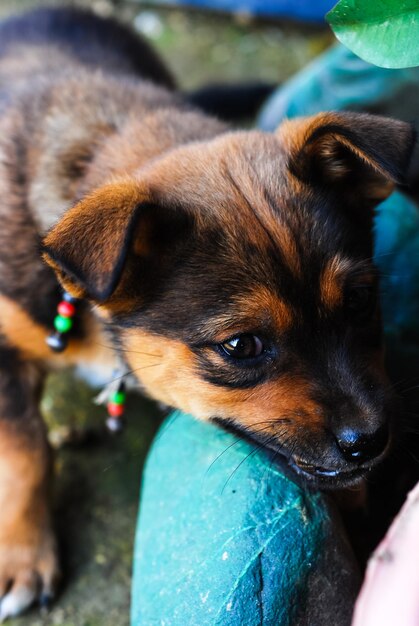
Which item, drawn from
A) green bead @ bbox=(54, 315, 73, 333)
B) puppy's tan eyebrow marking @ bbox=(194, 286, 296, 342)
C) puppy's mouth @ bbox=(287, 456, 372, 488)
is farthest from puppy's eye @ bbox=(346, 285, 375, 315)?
green bead @ bbox=(54, 315, 73, 333)

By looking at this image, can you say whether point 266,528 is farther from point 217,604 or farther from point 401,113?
point 401,113

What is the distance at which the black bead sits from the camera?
135 inches

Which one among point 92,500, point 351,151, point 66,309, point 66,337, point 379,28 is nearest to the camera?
point 379,28

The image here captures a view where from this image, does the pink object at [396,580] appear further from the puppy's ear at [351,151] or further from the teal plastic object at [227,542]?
the puppy's ear at [351,151]

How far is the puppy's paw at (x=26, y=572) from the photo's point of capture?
358 centimetres

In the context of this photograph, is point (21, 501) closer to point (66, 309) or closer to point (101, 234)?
point (66, 309)

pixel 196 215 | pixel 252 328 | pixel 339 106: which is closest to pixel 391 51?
pixel 196 215

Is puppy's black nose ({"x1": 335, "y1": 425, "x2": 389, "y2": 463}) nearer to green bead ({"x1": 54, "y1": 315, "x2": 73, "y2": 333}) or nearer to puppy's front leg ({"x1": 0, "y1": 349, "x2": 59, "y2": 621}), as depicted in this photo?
green bead ({"x1": 54, "y1": 315, "x2": 73, "y2": 333})

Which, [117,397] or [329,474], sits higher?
[329,474]

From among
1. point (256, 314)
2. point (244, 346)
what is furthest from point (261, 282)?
point (244, 346)

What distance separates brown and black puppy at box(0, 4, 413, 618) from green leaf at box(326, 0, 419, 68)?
28 centimetres

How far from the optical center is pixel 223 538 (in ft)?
8.81

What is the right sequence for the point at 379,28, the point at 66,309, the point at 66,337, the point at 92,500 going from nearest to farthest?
the point at 379,28 → the point at 66,309 → the point at 66,337 → the point at 92,500

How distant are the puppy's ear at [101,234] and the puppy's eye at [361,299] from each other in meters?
0.73
